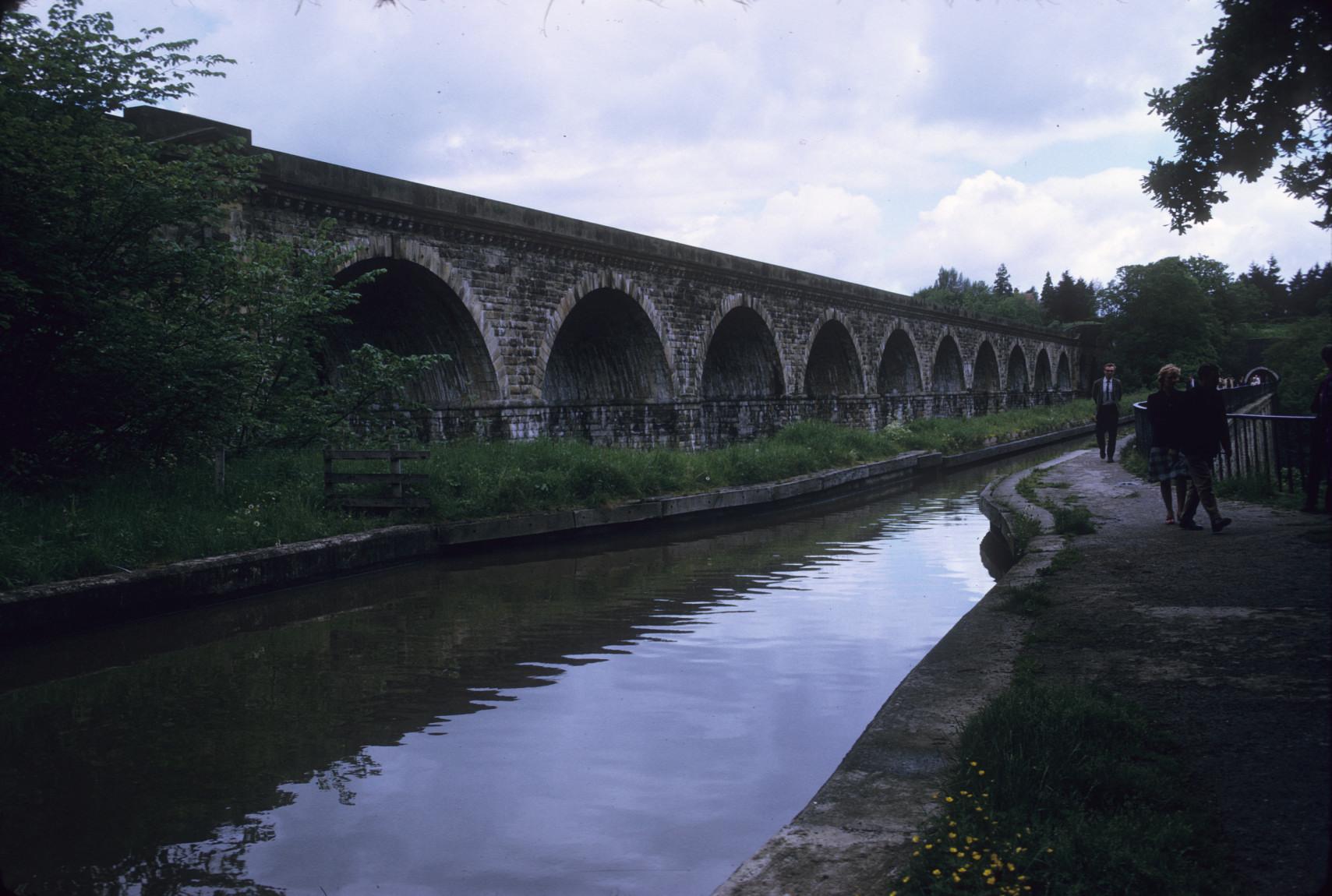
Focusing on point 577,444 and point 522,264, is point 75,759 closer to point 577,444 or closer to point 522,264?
point 577,444

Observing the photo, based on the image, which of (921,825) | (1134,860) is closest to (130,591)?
(921,825)

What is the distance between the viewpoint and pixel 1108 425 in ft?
58.3

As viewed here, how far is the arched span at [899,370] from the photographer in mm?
35344

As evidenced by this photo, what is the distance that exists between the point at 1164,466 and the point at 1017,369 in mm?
46498

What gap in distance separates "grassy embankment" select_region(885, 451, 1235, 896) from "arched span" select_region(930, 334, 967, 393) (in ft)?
124

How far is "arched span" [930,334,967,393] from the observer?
4050 cm

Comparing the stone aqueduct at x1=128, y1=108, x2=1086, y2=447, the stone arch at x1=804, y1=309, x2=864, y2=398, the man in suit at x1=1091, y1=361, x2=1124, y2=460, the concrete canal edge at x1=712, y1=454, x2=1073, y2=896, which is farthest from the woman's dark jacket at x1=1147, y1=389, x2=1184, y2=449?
the stone arch at x1=804, y1=309, x2=864, y2=398

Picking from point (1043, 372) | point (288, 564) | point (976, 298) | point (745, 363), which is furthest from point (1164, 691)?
point (976, 298)

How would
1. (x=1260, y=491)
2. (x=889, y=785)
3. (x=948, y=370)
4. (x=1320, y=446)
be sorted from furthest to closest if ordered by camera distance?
(x=948, y=370) < (x=1260, y=491) < (x=1320, y=446) < (x=889, y=785)

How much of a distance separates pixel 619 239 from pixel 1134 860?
55.1 ft

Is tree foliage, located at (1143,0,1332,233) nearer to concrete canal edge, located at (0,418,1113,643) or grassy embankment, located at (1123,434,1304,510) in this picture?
grassy embankment, located at (1123,434,1304,510)

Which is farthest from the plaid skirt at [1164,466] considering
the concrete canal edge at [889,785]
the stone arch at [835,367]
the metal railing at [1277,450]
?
the stone arch at [835,367]

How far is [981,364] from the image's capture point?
1854 inches

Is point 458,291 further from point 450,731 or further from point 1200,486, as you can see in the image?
point 450,731
